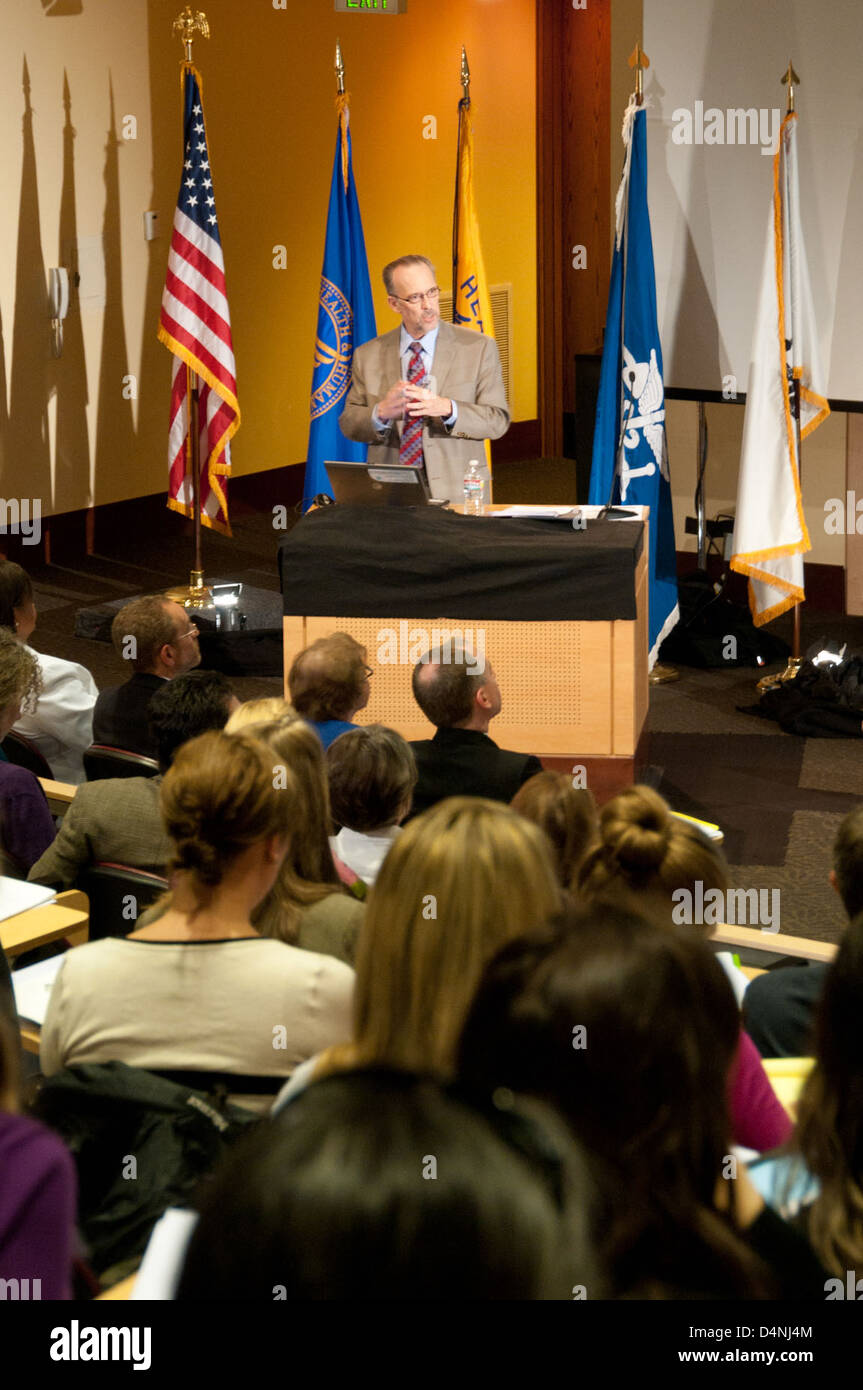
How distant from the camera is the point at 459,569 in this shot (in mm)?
4426

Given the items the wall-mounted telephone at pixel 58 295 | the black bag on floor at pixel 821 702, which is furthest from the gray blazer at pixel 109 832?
the wall-mounted telephone at pixel 58 295

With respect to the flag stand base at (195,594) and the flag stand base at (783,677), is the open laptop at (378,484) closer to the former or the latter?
the flag stand base at (783,677)

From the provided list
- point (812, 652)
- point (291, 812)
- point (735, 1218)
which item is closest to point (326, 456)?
point (812, 652)

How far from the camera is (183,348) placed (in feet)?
23.6

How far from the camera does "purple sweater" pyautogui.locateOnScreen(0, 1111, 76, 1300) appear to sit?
941 mm

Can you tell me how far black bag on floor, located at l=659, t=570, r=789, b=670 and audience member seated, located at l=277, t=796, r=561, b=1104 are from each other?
4.83 metres

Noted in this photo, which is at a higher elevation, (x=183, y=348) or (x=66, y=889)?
(x=183, y=348)

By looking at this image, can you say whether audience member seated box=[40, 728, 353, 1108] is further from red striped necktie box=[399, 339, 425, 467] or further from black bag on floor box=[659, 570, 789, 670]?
black bag on floor box=[659, 570, 789, 670]

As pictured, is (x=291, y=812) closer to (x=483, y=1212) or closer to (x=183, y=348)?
(x=483, y=1212)

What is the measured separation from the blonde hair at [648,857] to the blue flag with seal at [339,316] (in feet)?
16.2

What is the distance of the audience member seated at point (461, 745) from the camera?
135 inches
